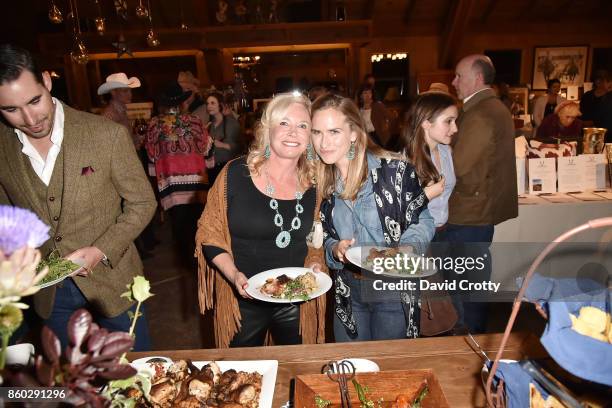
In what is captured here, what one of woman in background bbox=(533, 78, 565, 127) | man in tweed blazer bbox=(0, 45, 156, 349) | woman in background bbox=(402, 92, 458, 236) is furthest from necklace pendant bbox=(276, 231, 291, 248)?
woman in background bbox=(533, 78, 565, 127)

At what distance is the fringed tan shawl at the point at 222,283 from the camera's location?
6.14ft

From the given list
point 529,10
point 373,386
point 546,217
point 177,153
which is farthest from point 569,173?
point 529,10

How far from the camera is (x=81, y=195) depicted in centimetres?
161

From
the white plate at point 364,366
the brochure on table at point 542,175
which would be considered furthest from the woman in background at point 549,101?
the white plate at point 364,366

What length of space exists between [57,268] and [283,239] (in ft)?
2.92

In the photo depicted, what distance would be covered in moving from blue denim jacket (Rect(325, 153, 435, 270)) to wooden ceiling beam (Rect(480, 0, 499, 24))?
10.7 m

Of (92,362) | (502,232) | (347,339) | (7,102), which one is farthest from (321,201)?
(502,232)

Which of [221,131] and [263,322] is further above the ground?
[221,131]

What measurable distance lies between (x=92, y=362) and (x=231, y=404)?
60cm

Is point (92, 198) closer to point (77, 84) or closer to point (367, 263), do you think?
point (367, 263)

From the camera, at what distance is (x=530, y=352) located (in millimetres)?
1266

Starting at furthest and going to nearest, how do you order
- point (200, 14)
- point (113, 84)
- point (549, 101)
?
→ point (200, 14), point (549, 101), point (113, 84)

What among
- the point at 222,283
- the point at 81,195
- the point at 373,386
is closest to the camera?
the point at 373,386

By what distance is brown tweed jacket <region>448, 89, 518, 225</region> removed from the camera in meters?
2.84
